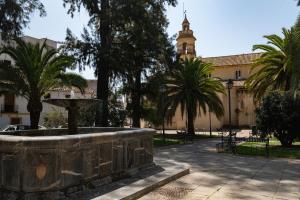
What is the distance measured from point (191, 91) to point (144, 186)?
71.7 feet

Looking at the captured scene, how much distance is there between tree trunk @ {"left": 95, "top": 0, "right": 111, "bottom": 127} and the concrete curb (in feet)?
39.9

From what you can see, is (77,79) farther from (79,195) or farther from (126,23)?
(79,195)

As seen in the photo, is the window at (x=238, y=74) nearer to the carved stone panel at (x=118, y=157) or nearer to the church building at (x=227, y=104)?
the church building at (x=227, y=104)

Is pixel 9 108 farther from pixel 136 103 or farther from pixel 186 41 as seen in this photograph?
pixel 186 41

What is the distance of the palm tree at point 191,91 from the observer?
28.7 meters

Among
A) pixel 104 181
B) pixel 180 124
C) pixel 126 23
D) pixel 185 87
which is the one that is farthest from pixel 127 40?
pixel 180 124

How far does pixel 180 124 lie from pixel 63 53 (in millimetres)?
27116

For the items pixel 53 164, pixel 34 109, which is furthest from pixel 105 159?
pixel 34 109

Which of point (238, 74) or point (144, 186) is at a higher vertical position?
point (238, 74)

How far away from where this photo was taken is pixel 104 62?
69.5ft

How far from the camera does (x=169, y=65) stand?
87.5ft

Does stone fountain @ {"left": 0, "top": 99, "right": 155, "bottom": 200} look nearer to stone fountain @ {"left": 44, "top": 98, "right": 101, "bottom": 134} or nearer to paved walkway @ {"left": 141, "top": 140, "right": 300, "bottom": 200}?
paved walkway @ {"left": 141, "top": 140, "right": 300, "bottom": 200}

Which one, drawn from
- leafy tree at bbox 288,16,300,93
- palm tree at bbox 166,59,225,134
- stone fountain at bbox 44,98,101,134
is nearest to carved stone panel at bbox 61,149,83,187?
stone fountain at bbox 44,98,101,134

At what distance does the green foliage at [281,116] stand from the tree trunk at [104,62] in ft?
31.1
